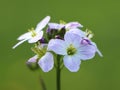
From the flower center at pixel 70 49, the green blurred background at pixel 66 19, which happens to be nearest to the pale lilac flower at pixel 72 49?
the flower center at pixel 70 49

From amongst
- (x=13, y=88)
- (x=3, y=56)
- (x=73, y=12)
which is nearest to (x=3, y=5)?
(x=73, y=12)

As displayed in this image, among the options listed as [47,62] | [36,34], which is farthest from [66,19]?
[47,62]

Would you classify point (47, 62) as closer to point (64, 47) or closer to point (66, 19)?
point (64, 47)

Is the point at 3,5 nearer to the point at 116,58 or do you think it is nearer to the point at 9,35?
the point at 9,35

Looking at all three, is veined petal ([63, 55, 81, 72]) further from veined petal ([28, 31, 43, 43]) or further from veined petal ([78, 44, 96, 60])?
veined petal ([28, 31, 43, 43])

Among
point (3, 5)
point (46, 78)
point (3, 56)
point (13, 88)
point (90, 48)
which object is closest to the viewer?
point (90, 48)

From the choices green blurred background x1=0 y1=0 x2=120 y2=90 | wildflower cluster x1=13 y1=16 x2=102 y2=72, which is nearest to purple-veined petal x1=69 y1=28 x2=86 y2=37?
wildflower cluster x1=13 y1=16 x2=102 y2=72

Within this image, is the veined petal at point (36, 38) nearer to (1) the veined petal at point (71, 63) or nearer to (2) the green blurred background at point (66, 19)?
(1) the veined petal at point (71, 63)
